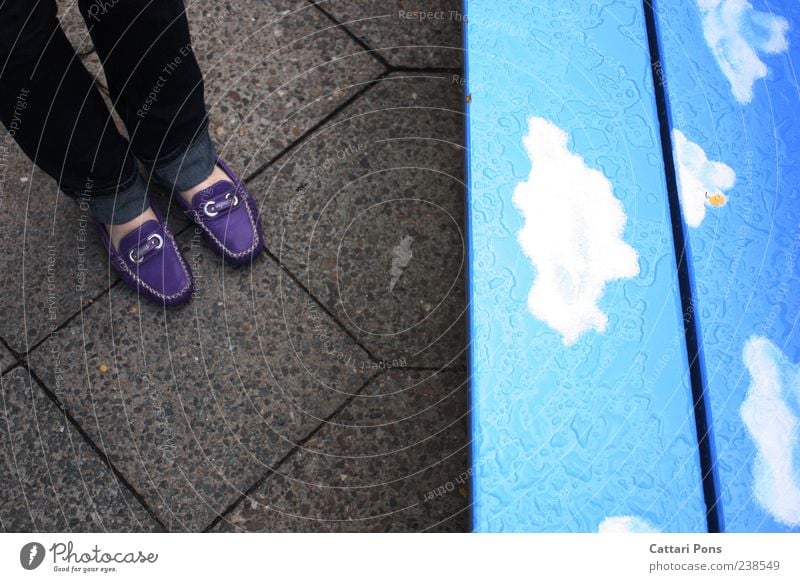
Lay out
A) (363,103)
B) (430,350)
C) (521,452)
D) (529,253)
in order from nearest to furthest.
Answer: (521,452) < (529,253) < (430,350) < (363,103)

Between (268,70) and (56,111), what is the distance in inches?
18.8

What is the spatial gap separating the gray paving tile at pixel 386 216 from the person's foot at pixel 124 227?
186 mm

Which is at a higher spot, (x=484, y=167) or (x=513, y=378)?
(x=484, y=167)

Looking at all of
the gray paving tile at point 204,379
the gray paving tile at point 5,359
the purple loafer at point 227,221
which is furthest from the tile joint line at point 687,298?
the gray paving tile at point 5,359

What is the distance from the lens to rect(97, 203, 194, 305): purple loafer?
3.71 feet

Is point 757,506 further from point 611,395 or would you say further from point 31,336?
point 31,336

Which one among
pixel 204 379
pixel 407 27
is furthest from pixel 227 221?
pixel 407 27

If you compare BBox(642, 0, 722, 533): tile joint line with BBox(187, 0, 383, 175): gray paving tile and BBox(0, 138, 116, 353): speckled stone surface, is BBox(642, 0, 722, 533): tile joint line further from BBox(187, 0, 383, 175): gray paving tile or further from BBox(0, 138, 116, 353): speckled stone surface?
BBox(0, 138, 116, 353): speckled stone surface

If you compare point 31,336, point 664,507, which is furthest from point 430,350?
point 31,336

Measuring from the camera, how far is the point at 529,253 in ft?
3.40

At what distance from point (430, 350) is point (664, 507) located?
395 mm

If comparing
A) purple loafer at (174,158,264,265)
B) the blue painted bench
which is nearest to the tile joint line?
the blue painted bench
